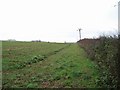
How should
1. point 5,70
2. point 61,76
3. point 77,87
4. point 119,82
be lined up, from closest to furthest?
point 119,82 < point 77,87 < point 61,76 < point 5,70

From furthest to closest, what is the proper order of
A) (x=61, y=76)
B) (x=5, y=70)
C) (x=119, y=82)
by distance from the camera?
(x=5, y=70) → (x=61, y=76) → (x=119, y=82)

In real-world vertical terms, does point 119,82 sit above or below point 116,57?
below

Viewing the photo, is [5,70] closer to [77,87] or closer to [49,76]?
[49,76]

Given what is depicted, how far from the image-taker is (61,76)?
18438 mm

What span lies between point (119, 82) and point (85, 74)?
6.61m

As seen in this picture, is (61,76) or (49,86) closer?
(49,86)

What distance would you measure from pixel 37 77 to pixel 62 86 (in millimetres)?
3524

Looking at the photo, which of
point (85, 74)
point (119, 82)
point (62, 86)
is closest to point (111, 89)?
point (119, 82)

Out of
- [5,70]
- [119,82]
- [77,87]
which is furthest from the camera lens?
[5,70]

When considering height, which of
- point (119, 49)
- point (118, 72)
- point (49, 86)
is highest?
point (119, 49)

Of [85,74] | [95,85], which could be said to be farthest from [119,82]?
[85,74]

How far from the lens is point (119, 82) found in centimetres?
1204

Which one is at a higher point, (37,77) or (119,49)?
(119,49)

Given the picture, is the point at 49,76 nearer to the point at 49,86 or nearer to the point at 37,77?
the point at 37,77
